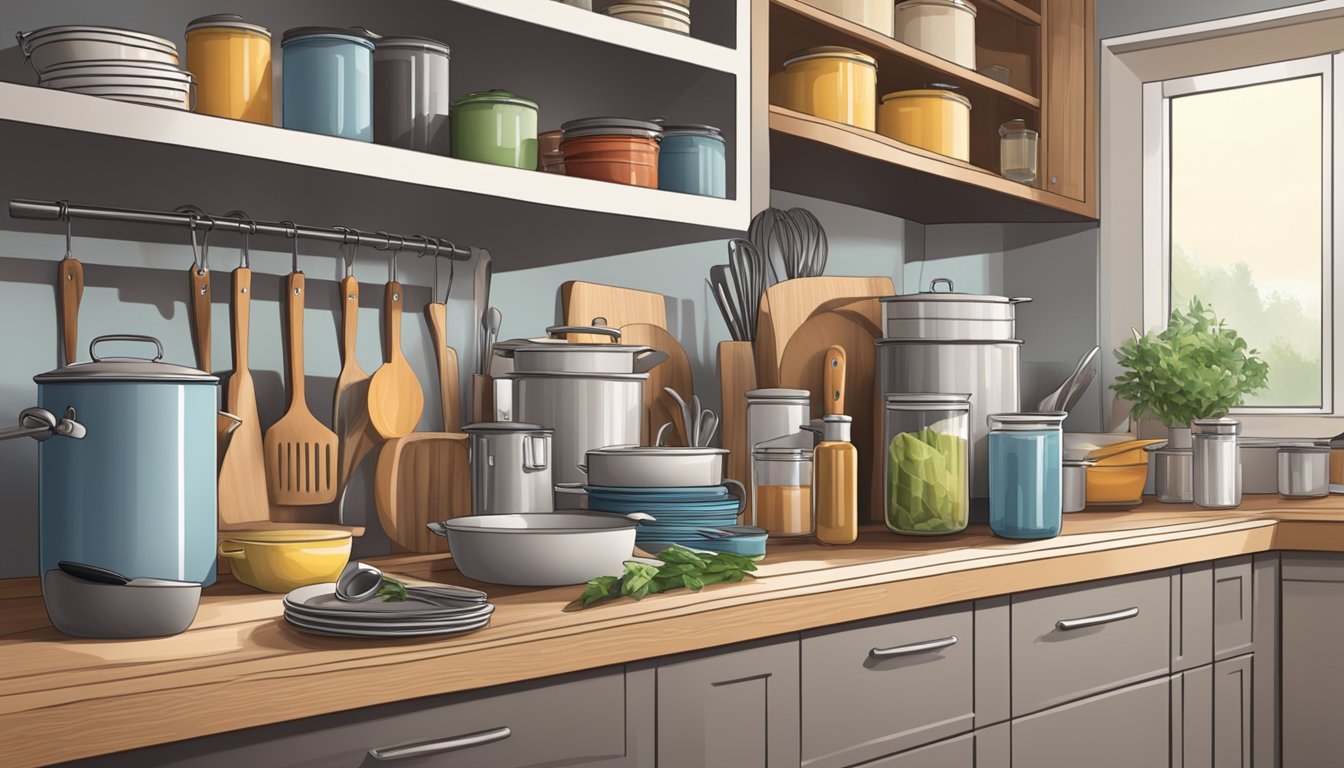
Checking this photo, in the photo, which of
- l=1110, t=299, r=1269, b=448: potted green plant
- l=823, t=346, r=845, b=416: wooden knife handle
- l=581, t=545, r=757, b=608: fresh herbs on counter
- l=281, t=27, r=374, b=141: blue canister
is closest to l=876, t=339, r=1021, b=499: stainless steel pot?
l=823, t=346, r=845, b=416: wooden knife handle

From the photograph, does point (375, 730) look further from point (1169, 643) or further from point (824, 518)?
point (1169, 643)

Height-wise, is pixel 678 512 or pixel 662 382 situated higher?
pixel 662 382

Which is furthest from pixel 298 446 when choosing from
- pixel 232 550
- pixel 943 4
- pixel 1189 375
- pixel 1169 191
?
pixel 1169 191

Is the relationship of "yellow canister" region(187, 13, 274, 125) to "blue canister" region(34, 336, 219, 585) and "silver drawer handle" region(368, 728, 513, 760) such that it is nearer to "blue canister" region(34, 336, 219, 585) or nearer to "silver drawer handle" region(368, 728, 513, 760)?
"blue canister" region(34, 336, 219, 585)

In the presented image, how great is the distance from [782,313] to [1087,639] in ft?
2.63

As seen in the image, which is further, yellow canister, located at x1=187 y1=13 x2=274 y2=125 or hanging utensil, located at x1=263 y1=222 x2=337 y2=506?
hanging utensil, located at x1=263 y1=222 x2=337 y2=506

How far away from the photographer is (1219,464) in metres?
2.46

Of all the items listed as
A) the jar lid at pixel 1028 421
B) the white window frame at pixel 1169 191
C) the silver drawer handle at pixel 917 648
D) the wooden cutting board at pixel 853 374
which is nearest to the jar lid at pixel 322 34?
the wooden cutting board at pixel 853 374

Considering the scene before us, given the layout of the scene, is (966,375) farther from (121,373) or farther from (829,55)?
(121,373)

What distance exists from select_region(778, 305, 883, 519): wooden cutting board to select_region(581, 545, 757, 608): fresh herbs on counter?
2.33 feet

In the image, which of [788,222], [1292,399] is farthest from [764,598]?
[1292,399]

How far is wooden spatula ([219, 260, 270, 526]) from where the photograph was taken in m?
1.55

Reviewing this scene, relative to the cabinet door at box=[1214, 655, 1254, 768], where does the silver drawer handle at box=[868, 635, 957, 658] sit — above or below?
above

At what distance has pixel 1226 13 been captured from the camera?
2936 millimetres
